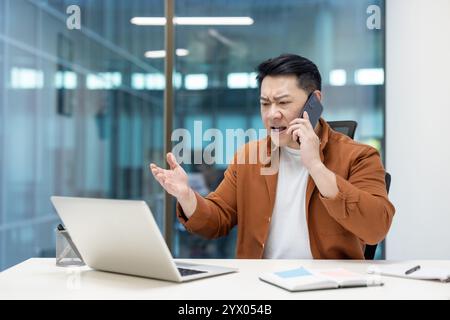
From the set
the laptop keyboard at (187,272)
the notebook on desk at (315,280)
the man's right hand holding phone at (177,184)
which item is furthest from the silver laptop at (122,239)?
the man's right hand holding phone at (177,184)

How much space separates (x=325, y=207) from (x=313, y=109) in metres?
0.38

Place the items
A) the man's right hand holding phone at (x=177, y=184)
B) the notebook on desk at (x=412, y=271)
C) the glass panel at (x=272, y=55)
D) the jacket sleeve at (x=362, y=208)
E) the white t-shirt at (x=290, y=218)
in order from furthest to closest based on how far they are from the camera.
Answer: the glass panel at (x=272, y=55)
the white t-shirt at (x=290, y=218)
the man's right hand holding phone at (x=177, y=184)
the jacket sleeve at (x=362, y=208)
the notebook on desk at (x=412, y=271)

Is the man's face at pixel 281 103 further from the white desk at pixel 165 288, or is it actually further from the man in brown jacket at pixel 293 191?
the white desk at pixel 165 288

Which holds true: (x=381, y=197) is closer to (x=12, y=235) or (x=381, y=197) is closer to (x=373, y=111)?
(x=373, y=111)

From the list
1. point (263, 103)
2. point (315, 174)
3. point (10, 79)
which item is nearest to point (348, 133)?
point (263, 103)

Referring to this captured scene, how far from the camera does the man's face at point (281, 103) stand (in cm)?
190

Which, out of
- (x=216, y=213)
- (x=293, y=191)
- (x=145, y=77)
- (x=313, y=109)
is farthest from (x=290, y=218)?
(x=145, y=77)

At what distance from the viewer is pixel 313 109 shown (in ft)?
6.32

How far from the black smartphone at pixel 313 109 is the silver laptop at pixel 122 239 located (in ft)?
2.39

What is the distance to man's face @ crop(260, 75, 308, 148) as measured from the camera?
190cm

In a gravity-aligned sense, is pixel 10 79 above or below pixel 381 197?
above

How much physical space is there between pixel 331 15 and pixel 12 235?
8.56ft

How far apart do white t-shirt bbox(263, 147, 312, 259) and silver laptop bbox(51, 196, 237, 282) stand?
459 mm

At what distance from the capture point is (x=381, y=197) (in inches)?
66.2
